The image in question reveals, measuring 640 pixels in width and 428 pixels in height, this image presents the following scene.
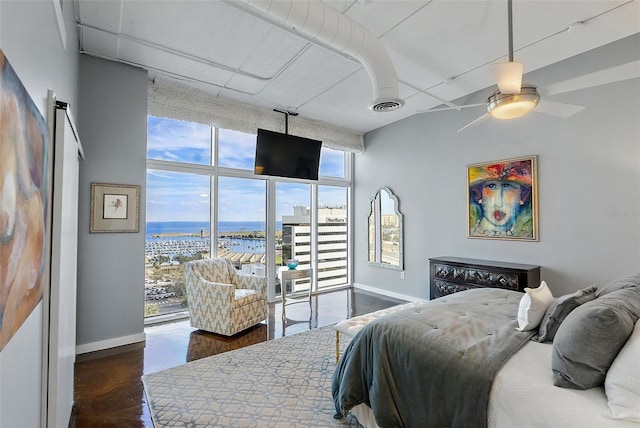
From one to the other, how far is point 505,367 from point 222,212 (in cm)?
417

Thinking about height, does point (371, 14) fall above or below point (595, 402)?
above

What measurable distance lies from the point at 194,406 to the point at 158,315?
232 cm

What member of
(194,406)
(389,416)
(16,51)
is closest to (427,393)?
(389,416)

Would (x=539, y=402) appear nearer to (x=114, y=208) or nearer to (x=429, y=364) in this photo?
(x=429, y=364)

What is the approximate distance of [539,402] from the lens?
1328 mm

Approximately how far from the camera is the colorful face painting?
86cm

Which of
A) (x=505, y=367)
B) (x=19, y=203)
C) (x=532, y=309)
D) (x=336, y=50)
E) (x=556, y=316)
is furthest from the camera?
(x=336, y=50)

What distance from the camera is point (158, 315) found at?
14.0ft

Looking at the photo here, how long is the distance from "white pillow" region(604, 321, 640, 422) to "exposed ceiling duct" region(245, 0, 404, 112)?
1967 mm

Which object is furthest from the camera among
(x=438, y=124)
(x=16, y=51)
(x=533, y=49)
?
(x=438, y=124)

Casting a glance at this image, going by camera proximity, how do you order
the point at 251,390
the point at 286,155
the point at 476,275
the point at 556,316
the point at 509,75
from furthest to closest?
the point at 286,155 < the point at 476,275 < the point at 251,390 < the point at 509,75 < the point at 556,316

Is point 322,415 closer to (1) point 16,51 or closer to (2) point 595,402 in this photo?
(2) point 595,402

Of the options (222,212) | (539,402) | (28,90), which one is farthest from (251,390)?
(222,212)

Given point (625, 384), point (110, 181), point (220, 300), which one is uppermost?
point (110, 181)
